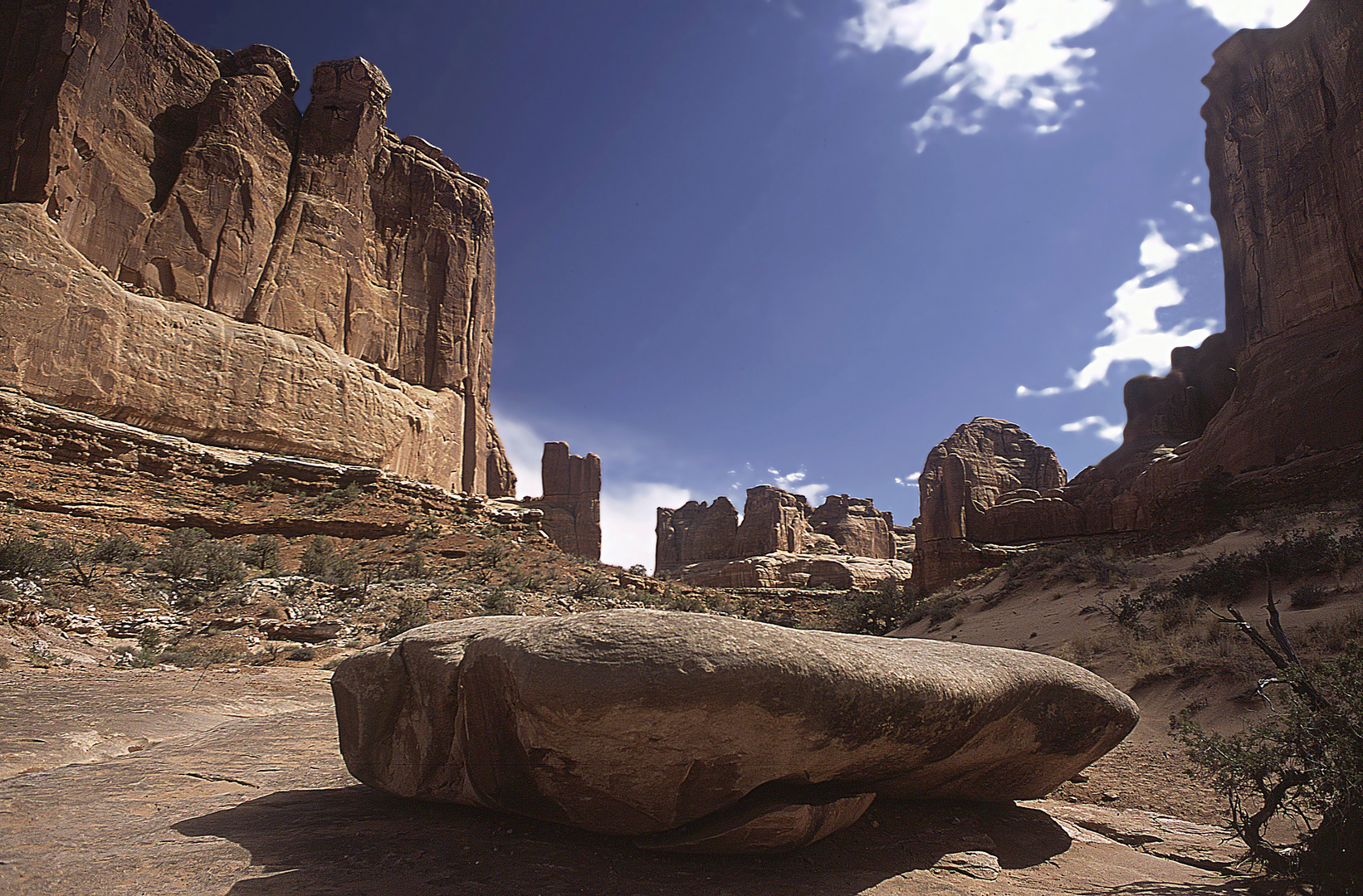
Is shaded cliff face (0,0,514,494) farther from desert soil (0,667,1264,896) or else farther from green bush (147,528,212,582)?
desert soil (0,667,1264,896)

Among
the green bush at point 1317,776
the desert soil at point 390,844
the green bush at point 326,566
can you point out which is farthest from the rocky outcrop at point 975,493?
the green bush at point 1317,776

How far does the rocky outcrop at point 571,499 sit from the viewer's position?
56.1 m

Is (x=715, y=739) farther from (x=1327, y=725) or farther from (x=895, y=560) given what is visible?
(x=895, y=560)

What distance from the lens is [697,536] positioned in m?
69.1

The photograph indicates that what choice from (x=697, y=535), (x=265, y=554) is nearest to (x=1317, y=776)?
(x=265, y=554)

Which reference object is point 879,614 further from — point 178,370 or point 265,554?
point 178,370

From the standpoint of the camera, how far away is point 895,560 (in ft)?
216

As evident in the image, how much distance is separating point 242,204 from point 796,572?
47.9 meters

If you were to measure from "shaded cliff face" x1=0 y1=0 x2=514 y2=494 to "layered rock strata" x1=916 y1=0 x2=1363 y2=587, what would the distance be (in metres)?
26.7

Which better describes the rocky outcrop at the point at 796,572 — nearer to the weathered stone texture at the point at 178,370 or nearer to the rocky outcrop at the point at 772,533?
the rocky outcrop at the point at 772,533

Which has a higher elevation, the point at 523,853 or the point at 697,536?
the point at 697,536

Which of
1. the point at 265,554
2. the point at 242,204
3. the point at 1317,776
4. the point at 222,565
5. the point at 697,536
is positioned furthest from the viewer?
the point at 697,536

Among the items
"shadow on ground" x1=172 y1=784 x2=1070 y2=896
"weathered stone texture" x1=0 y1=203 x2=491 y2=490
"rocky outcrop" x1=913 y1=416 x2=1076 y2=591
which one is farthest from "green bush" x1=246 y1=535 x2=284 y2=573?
"rocky outcrop" x1=913 y1=416 x2=1076 y2=591

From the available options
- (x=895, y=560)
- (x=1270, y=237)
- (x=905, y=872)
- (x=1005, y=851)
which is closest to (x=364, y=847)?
(x=905, y=872)
